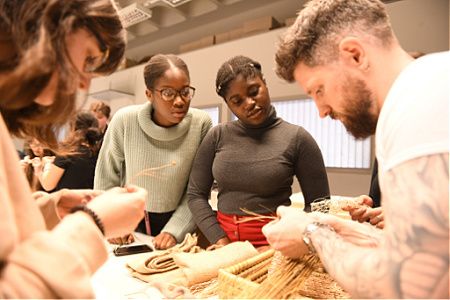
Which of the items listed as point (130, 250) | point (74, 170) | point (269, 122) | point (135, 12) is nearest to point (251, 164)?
point (269, 122)

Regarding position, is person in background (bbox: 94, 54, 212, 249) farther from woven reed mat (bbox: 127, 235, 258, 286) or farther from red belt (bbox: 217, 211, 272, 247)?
woven reed mat (bbox: 127, 235, 258, 286)

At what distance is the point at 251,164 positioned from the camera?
1405 millimetres

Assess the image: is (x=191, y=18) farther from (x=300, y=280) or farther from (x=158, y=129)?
(x=300, y=280)

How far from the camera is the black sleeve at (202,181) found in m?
1.49

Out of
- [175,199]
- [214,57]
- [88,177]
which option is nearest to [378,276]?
[175,199]

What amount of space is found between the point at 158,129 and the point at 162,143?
0.07 m

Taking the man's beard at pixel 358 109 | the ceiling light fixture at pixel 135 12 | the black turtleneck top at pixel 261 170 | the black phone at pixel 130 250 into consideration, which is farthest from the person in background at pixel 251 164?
the ceiling light fixture at pixel 135 12

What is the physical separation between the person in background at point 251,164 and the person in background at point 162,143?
13 cm

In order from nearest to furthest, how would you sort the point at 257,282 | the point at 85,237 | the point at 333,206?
1. the point at 85,237
2. the point at 257,282
3. the point at 333,206

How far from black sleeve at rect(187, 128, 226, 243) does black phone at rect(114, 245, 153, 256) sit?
0.79 ft

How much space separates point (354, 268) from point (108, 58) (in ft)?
2.42

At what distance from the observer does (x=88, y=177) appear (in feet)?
6.87

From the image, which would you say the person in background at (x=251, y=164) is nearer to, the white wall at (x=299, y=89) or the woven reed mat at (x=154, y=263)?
the woven reed mat at (x=154, y=263)

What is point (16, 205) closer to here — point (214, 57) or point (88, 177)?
point (88, 177)
